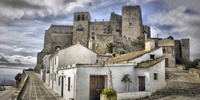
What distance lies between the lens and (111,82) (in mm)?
17562

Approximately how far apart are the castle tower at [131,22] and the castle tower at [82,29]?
1204cm

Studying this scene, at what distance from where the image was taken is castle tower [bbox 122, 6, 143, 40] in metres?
60.5

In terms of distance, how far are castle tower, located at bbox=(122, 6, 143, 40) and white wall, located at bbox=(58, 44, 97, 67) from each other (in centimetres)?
3480

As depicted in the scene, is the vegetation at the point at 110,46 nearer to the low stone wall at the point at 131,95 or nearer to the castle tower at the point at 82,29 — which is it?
the castle tower at the point at 82,29

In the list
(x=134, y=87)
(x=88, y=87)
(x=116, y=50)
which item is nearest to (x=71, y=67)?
(x=88, y=87)

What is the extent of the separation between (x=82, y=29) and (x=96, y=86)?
49.8m

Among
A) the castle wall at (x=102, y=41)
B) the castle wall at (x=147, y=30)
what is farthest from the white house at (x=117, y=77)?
the castle wall at (x=147, y=30)

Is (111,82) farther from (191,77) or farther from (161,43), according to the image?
(161,43)

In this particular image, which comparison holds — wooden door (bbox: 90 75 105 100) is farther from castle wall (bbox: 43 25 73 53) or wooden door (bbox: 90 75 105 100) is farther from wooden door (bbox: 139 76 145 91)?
castle wall (bbox: 43 25 73 53)

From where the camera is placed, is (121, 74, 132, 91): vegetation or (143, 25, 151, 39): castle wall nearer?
(121, 74, 132, 91): vegetation

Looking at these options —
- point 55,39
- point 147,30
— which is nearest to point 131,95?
point 147,30

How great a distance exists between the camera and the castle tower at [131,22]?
60.5 m

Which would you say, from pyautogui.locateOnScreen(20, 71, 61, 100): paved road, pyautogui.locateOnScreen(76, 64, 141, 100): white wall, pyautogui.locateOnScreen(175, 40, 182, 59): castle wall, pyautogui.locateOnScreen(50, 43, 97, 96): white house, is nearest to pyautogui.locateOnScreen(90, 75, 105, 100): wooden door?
pyautogui.locateOnScreen(76, 64, 141, 100): white wall

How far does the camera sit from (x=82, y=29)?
66062mm
